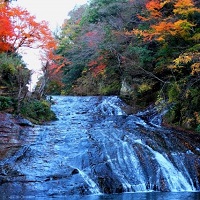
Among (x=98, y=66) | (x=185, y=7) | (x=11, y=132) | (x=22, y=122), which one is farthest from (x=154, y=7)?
(x=11, y=132)

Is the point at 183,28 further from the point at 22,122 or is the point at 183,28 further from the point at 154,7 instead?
the point at 22,122

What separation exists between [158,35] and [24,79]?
8.18m

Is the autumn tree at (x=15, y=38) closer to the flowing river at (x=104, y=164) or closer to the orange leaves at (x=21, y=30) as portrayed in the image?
the orange leaves at (x=21, y=30)

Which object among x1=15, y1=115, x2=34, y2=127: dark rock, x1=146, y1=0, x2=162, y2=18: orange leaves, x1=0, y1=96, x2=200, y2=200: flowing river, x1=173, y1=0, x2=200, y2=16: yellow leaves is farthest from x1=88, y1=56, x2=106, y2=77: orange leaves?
x1=15, y1=115, x2=34, y2=127: dark rock

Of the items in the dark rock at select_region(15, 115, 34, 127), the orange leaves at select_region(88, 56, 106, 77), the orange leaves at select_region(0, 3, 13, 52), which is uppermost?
the orange leaves at select_region(0, 3, 13, 52)

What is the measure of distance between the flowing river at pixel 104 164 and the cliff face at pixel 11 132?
0.31 meters

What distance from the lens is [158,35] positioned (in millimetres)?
18547

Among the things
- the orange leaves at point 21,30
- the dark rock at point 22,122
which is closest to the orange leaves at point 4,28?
the orange leaves at point 21,30

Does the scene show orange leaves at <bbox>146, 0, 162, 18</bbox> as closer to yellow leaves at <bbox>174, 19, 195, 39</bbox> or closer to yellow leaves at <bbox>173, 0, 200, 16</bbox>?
yellow leaves at <bbox>173, 0, 200, 16</bbox>

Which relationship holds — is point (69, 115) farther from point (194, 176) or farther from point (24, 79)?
point (194, 176)

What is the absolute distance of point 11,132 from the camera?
42.0ft

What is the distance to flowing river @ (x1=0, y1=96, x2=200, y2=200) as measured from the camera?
9.13m

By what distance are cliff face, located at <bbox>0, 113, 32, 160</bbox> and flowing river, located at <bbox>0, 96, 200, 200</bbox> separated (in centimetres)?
31

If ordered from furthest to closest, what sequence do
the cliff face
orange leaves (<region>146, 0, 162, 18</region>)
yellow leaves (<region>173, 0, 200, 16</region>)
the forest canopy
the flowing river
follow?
orange leaves (<region>146, 0, 162, 18</region>) → yellow leaves (<region>173, 0, 200, 16</region>) → the forest canopy → the cliff face → the flowing river
